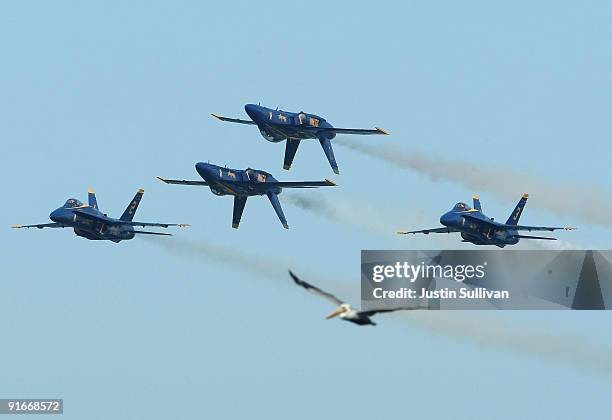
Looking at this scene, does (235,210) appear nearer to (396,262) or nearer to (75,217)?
(75,217)

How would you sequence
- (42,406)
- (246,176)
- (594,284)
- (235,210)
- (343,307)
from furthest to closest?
(235,210) → (246,176) → (594,284) → (42,406) → (343,307)

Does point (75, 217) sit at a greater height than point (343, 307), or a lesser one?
greater

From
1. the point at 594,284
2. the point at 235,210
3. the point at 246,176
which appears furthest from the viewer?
the point at 235,210

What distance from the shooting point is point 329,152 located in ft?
542

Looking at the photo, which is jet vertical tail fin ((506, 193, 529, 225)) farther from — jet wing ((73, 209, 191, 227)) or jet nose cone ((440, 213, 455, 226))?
jet wing ((73, 209, 191, 227))

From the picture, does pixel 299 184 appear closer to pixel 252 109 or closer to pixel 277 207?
pixel 277 207

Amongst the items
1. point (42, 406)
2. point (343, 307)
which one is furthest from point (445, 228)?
point (343, 307)

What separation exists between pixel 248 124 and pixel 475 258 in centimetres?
3411

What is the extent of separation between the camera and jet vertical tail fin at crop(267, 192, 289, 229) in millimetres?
163375

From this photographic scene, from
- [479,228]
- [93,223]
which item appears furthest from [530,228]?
[93,223]

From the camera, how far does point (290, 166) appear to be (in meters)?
172

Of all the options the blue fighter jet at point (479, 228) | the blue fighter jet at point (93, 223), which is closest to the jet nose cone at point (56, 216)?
the blue fighter jet at point (93, 223)

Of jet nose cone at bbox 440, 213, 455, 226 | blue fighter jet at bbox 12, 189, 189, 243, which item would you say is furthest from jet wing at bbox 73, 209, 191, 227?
jet nose cone at bbox 440, 213, 455, 226

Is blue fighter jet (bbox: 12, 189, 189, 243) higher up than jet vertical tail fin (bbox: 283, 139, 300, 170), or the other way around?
jet vertical tail fin (bbox: 283, 139, 300, 170)
